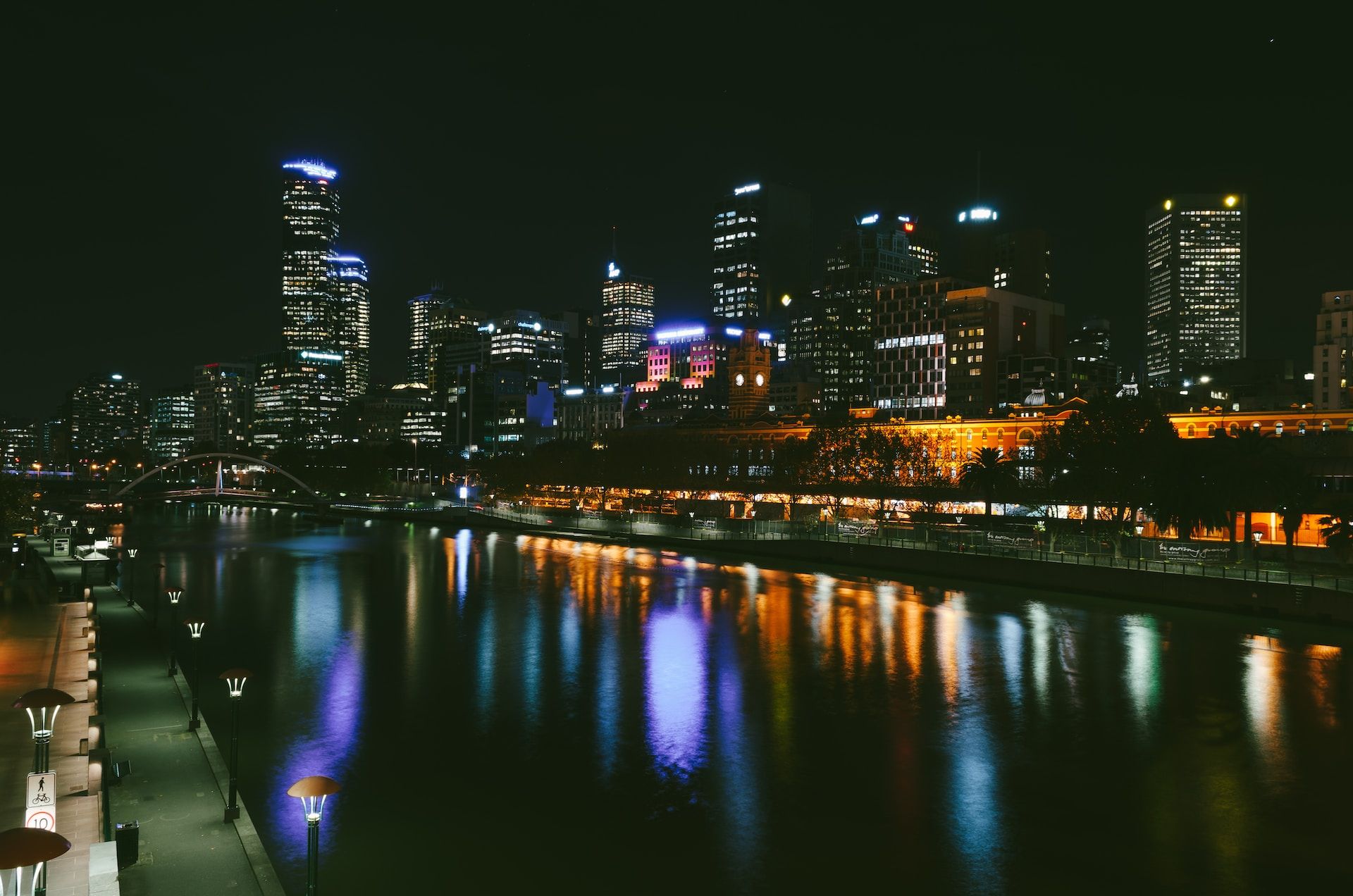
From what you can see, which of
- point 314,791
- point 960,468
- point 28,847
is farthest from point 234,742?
point 960,468

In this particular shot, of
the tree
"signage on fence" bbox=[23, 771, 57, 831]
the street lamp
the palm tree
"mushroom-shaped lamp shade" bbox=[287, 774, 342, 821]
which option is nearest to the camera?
"signage on fence" bbox=[23, 771, 57, 831]

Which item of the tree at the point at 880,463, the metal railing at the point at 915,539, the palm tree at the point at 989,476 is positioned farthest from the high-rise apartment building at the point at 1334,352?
the metal railing at the point at 915,539

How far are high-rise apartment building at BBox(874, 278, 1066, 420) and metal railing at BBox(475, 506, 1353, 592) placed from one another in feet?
341

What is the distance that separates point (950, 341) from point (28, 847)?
180 meters

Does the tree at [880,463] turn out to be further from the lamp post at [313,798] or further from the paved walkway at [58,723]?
the lamp post at [313,798]

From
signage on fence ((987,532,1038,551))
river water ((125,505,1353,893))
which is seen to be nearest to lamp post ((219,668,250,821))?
river water ((125,505,1353,893))

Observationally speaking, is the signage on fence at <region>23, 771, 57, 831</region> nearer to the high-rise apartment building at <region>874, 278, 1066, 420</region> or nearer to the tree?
the tree

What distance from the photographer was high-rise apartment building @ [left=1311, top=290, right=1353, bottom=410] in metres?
147

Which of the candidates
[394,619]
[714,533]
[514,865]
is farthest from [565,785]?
[714,533]

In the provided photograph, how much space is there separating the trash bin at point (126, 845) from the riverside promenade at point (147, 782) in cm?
14

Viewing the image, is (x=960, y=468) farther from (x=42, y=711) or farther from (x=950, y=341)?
(x=42, y=711)

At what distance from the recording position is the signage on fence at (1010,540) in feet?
167

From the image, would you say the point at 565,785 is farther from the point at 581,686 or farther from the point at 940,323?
the point at 940,323

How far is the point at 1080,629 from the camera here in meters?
38.4
